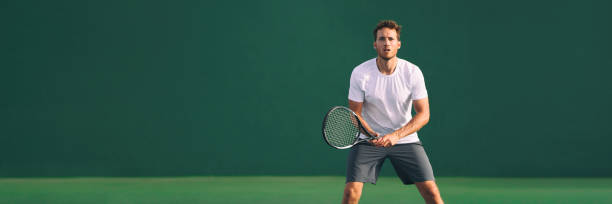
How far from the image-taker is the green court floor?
5168mm

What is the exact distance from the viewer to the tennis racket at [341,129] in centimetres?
350

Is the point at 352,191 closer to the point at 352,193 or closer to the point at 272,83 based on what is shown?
the point at 352,193

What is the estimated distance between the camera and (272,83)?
22.1 ft

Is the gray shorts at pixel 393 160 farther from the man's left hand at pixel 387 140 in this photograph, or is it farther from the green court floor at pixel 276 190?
the green court floor at pixel 276 190

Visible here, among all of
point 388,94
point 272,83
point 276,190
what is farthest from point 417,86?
point 272,83

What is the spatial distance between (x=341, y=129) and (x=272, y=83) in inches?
125

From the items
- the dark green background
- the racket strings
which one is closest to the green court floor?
the dark green background

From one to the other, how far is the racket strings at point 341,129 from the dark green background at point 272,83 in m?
3.02

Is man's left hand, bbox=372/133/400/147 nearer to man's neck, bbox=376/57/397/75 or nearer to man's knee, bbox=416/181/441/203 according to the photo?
man's knee, bbox=416/181/441/203

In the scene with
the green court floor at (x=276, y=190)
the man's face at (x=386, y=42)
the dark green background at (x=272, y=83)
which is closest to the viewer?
the man's face at (x=386, y=42)

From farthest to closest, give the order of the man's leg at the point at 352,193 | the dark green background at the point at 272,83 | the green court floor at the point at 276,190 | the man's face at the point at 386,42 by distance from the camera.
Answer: the dark green background at the point at 272,83, the green court floor at the point at 276,190, the man's face at the point at 386,42, the man's leg at the point at 352,193

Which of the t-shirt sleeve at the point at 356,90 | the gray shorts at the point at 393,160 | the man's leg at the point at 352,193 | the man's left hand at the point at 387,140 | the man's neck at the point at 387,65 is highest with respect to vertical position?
the man's neck at the point at 387,65

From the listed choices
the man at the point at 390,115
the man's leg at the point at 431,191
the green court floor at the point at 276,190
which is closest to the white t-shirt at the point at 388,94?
the man at the point at 390,115

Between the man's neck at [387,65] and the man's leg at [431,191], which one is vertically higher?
the man's neck at [387,65]
